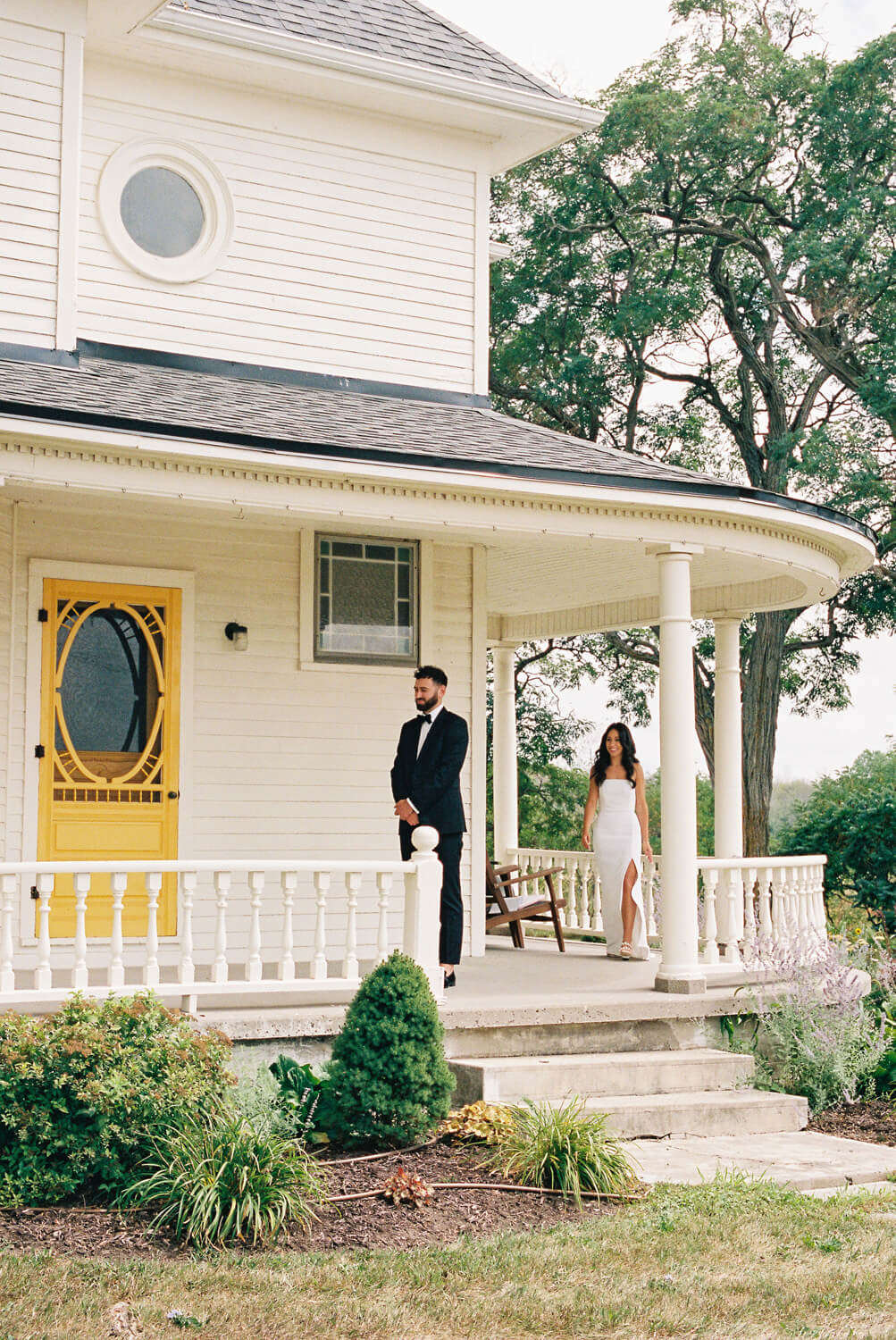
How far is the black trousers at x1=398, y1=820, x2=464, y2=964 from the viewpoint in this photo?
27.5 feet

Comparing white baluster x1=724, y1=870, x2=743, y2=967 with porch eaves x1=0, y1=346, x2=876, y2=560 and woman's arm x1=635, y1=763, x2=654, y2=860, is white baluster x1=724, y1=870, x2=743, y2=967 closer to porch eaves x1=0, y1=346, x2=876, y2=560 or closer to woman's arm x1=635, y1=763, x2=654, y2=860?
woman's arm x1=635, y1=763, x2=654, y2=860

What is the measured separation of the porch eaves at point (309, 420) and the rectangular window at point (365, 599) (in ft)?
3.21

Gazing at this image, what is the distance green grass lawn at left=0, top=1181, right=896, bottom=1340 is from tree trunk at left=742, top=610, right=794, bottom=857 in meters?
15.1

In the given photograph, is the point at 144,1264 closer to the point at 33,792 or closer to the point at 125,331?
the point at 33,792

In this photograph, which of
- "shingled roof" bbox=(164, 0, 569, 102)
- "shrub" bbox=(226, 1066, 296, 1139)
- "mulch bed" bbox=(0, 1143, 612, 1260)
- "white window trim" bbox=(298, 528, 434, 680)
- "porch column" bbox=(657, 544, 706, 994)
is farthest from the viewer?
"shingled roof" bbox=(164, 0, 569, 102)

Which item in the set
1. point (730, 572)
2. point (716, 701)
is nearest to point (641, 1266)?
point (730, 572)

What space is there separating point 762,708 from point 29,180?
46.4 ft

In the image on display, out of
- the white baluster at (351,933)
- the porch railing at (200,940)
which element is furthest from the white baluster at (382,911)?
the white baluster at (351,933)

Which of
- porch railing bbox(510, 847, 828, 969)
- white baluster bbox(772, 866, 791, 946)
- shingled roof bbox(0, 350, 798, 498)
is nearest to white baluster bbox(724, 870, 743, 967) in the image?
porch railing bbox(510, 847, 828, 969)

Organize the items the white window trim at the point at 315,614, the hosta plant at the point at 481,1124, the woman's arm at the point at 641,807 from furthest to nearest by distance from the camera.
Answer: the woman's arm at the point at 641,807 → the white window trim at the point at 315,614 → the hosta plant at the point at 481,1124

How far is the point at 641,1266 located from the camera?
5.25 m

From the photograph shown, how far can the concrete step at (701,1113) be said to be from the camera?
7.33 meters

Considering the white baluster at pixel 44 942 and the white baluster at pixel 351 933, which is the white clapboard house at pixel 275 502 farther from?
the white baluster at pixel 44 942

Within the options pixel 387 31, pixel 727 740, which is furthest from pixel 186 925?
pixel 387 31
